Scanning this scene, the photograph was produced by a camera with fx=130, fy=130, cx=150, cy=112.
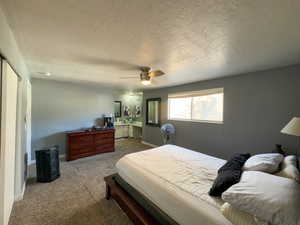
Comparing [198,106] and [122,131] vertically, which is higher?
[198,106]

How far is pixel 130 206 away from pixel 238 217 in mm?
1160

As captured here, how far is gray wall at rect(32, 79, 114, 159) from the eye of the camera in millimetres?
3533

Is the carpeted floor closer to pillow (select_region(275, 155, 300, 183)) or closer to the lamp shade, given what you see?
pillow (select_region(275, 155, 300, 183))

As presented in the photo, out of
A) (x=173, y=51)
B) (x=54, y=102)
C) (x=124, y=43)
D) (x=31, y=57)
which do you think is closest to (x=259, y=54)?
(x=173, y=51)

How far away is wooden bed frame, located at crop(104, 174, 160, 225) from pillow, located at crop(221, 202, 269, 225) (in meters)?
0.70

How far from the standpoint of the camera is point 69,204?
6.54 feet

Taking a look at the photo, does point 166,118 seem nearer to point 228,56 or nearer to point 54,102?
point 228,56

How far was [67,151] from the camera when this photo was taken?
3.60 metres

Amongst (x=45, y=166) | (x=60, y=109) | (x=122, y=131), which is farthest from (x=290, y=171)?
(x=122, y=131)

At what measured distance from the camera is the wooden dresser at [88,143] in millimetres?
3616

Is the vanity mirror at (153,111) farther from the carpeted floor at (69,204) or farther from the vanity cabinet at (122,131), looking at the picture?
the carpeted floor at (69,204)

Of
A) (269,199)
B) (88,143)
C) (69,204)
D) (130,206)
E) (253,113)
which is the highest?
(253,113)

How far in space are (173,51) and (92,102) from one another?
11.9 feet

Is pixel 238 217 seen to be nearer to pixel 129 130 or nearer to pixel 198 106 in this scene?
pixel 198 106
